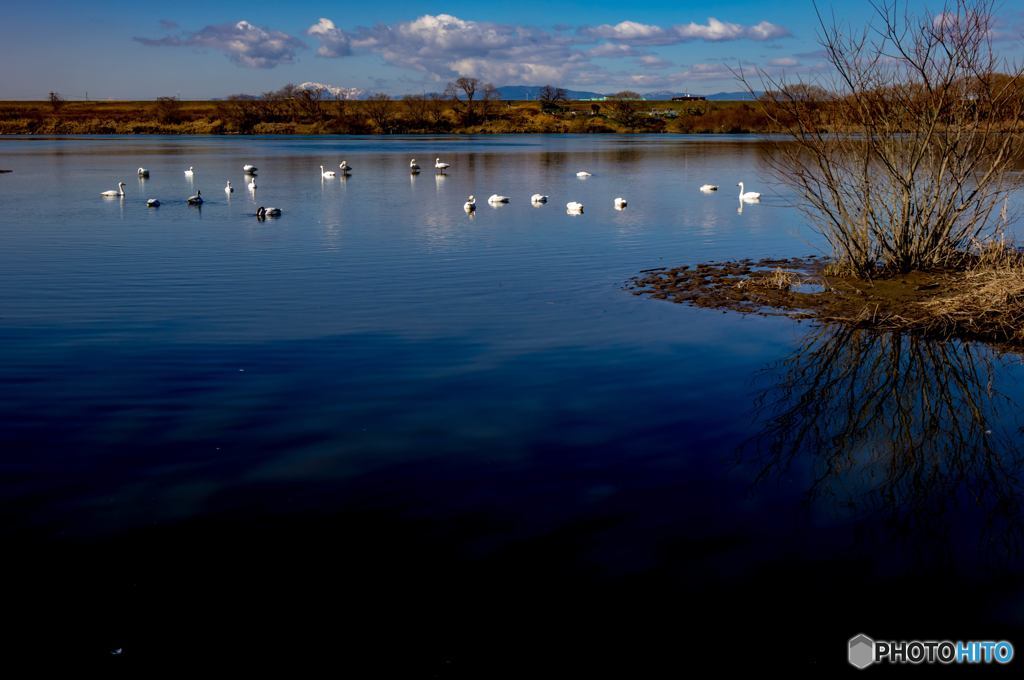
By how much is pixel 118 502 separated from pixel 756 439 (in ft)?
22.2

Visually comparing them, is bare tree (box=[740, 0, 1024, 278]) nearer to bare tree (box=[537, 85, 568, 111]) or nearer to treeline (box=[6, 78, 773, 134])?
treeline (box=[6, 78, 773, 134])

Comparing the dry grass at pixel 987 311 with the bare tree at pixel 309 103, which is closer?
the dry grass at pixel 987 311

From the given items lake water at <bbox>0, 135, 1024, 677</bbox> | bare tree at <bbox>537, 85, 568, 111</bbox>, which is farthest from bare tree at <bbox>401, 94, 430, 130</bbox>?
lake water at <bbox>0, 135, 1024, 677</bbox>

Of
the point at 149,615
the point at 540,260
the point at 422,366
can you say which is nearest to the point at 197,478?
the point at 149,615

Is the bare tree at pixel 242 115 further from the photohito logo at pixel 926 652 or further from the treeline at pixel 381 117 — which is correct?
the photohito logo at pixel 926 652

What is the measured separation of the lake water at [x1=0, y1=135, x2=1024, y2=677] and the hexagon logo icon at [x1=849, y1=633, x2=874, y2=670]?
3.5 inches

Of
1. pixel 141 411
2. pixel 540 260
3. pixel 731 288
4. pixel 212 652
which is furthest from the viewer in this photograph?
pixel 540 260

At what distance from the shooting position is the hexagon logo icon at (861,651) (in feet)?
18.5

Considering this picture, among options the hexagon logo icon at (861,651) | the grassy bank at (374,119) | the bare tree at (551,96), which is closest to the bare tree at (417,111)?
the grassy bank at (374,119)

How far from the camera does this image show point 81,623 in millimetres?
5891

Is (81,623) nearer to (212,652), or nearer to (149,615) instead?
(149,615)

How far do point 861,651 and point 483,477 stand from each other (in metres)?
3.84

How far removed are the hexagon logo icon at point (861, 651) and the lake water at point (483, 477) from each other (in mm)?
90

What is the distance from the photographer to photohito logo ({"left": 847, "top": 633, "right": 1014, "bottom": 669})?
566cm
